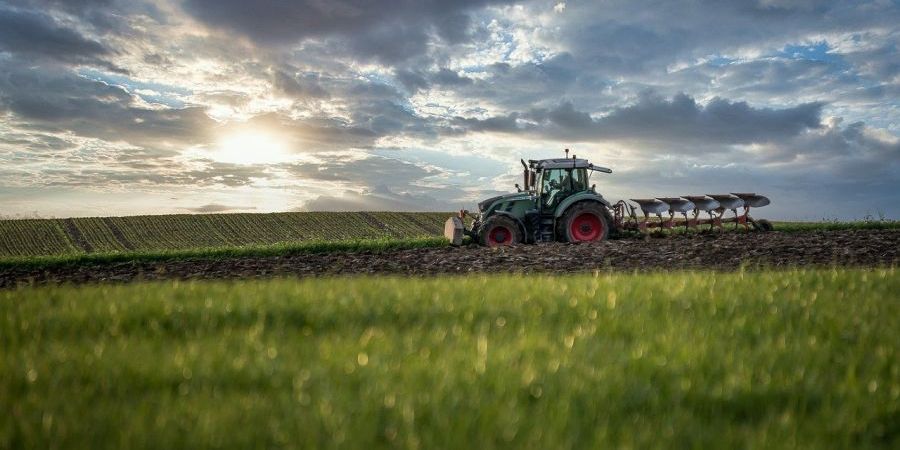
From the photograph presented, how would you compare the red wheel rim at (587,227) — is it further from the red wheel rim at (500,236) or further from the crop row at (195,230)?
the crop row at (195,230)


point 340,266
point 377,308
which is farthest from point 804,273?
point 340,266

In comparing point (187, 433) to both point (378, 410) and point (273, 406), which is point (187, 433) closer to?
point (273, 406)

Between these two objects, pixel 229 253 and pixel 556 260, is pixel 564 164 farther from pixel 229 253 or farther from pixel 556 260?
pixel 229 253

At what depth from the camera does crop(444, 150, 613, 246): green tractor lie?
22.0m

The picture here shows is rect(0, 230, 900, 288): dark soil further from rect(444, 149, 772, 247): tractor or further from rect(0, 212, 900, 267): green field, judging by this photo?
rect(0, 212, 900, 267): green field

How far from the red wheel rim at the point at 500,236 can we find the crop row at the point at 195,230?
21599 millimetres

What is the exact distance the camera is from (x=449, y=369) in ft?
15.3

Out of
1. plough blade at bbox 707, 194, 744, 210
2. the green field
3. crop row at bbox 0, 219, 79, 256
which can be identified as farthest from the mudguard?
crop row at bbox 0, 219, 79, 256

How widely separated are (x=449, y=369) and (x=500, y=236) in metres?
17.7

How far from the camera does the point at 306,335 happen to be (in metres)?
5.99

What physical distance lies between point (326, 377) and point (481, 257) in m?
13.9

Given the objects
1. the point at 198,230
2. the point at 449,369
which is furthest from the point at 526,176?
the point at 198,230

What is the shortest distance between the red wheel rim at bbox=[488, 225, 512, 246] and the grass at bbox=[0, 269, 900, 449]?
46.7 feet

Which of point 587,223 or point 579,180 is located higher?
point 579,180
